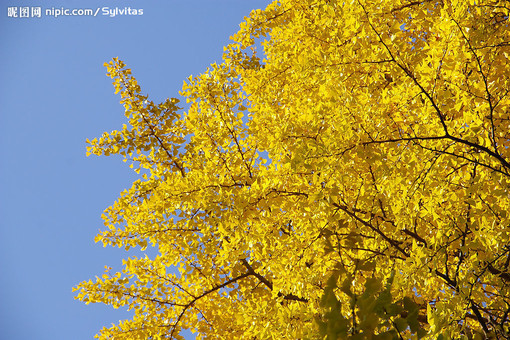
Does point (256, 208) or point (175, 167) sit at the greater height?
point (175, 167)

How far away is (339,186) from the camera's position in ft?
11.0

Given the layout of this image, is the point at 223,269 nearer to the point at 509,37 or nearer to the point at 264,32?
the point at 264,32

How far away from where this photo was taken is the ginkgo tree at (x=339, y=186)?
2432 millimetres

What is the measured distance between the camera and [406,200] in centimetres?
271

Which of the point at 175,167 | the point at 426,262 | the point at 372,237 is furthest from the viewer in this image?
the point at 175,167

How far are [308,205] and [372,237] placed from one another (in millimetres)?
471

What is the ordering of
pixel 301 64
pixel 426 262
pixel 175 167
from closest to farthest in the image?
1. pixel 426 262
2. pixel 301 64
3. pixel 175 167

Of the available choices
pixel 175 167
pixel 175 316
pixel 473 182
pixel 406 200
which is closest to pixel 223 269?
pixel 175 316

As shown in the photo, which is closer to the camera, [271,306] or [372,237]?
[372,237]

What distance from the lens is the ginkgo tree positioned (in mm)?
2432

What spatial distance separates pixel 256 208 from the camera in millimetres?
3361

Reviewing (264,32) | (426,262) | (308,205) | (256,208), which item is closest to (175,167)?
(256,208)

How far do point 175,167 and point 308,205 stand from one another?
180 centimetres

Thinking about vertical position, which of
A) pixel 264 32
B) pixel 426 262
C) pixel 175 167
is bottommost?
pixel 426 262
